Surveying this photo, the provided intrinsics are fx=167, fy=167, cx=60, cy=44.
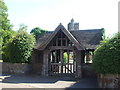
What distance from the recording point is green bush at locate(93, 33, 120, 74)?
958cm

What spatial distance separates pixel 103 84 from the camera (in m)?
10.2

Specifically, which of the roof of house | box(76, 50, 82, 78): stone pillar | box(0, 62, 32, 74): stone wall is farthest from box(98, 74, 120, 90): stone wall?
box(0, 62, 32, 74): stone wall

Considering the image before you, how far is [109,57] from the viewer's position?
982 cm

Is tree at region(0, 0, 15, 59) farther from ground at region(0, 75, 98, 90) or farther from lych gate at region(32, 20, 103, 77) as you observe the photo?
ground at region(0, 75, 98, 90)

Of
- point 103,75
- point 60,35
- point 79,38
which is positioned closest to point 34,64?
point 60,35

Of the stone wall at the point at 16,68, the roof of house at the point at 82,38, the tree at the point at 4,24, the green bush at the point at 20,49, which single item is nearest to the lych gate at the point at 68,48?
the roof of house at the point at 82,38

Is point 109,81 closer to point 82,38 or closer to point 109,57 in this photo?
point 109,57

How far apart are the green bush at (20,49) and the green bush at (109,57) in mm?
8643

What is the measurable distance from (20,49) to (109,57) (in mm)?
9873

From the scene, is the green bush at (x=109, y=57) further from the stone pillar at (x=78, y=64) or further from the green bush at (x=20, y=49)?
the green bush at (x=20, y=49)

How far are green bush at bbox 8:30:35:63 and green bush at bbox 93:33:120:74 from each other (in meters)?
8.64

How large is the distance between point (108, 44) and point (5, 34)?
20.2 meters

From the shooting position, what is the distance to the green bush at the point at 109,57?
31.4 ft

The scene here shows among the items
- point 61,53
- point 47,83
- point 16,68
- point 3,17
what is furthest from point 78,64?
point 3,17
